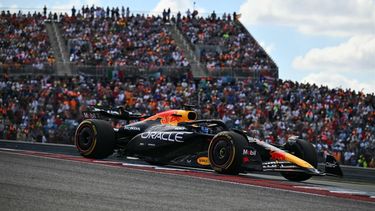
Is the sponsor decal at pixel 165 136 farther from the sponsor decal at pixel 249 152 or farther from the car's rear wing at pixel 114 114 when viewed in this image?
the sponsor decal at pixel 249 152

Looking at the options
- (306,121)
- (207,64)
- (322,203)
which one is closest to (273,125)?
(306,121)

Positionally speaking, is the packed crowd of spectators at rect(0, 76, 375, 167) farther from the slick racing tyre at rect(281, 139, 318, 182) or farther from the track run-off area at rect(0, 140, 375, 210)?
the track run-off area at rect(0, 140, 375, 210)

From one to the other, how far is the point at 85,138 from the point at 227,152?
3.54m

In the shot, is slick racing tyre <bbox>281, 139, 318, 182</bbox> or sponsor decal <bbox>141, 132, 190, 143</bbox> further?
sponsor decal <bbox>141, 132, 190, 143</bbox>

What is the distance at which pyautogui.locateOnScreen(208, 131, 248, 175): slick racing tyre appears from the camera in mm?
12922

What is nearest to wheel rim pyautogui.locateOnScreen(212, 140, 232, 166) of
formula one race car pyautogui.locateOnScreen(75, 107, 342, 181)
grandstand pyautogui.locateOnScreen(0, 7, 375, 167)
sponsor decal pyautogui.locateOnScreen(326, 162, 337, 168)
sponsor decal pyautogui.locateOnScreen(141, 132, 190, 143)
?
formula one race car pyautogui.locateOnScreen(75, 107, 342, 181)

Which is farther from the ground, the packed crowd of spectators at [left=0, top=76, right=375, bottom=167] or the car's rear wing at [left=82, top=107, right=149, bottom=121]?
the packed crowd of spectators at [left=0, top=76, right=375, bottom=167]

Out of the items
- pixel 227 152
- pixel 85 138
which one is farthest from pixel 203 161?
pixel 85 138

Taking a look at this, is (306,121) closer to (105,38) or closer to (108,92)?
(108,92)

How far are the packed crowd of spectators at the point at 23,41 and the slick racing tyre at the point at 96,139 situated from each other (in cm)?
2247

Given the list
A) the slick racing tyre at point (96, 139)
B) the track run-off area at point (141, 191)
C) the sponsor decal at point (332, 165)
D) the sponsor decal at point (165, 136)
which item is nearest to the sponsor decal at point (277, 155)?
the sponsor decal at point (332, 165)

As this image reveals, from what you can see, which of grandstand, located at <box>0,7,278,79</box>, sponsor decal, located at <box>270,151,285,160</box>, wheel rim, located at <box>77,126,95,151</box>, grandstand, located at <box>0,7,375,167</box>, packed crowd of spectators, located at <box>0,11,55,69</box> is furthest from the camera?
grandstand, located at <box>0,7,278,79</box>

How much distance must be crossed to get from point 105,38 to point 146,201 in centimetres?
3317

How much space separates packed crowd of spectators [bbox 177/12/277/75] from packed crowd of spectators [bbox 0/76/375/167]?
5489 mm
